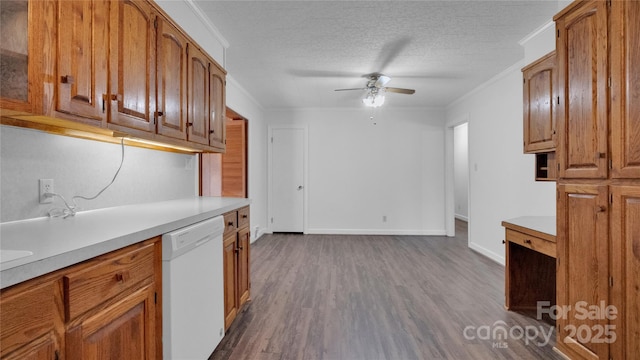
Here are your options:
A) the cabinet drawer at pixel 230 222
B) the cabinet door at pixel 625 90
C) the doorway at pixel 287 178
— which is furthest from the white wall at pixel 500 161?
the cabinet drawer at pixel 230 222

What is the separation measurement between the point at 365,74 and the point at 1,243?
3440 mm

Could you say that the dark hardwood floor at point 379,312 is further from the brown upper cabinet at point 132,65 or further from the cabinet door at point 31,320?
the brown upper cabinet at point 132,65

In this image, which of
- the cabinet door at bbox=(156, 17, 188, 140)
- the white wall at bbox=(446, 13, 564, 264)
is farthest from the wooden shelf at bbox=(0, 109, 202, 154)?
the white wall at bbox=(446, 13, 564, 264)

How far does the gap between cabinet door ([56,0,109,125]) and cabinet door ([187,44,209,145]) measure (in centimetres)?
70

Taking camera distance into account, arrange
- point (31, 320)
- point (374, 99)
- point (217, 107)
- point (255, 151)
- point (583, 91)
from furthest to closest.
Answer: point (255, 151) < point (374, 99) < point (217, 107) < point (583, 91) < point (31, 320)

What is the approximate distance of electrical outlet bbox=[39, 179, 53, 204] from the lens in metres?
1.33

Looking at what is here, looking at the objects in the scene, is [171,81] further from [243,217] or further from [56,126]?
[243,217]

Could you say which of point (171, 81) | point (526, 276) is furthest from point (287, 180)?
point (526, 276)

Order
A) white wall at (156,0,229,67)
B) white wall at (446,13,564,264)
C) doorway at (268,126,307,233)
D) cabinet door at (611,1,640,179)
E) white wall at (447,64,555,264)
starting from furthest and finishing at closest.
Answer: doorway at (268,126,307,233)
white wall at (447,64,555,264)
white wall at (446,13,564,264)
white wall at (156,0,229,67)
cabinet door at (611,1,640,179)

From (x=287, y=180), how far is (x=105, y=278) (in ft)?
14.6

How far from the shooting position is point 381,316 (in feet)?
7.38

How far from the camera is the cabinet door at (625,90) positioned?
1.32 metres

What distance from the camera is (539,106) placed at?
89.7 inches

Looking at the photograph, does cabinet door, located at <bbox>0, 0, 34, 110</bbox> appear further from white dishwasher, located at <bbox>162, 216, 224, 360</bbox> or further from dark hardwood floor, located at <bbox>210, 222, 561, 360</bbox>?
dark hardwood floor, located at <bbox>210, 222, 561, 360</bbox>
